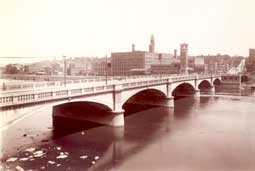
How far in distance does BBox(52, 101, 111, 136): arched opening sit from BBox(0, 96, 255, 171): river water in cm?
58

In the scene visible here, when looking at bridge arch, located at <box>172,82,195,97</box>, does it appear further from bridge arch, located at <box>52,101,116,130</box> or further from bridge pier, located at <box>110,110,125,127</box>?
bridge pier, located at <box>110,110,125,127</box>

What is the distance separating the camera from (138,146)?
537 inches

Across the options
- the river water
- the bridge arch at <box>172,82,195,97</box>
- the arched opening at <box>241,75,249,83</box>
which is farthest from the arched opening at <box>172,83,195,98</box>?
the arched opening at <box>241,75,249,83</box>

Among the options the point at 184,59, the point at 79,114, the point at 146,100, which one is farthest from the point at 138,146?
the point at 184,59

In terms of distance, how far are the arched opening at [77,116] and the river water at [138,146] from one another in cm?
58

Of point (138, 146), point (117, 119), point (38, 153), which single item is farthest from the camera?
point (117, 119)

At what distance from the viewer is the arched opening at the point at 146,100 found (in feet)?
86.3

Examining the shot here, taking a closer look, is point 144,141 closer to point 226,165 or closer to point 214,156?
point 214,156

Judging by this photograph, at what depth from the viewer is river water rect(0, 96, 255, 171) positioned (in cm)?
1080

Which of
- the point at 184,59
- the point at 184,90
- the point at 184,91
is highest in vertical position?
the point at 184,59

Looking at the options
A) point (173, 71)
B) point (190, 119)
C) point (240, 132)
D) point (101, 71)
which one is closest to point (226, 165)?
point (240, 132)

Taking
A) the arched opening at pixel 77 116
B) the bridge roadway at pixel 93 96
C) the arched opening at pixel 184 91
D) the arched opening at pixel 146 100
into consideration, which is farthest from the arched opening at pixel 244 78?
the arched opening at pixel 77 116

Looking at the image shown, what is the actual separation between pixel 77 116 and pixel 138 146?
7030 mm

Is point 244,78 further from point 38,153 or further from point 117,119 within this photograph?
point 38,153
